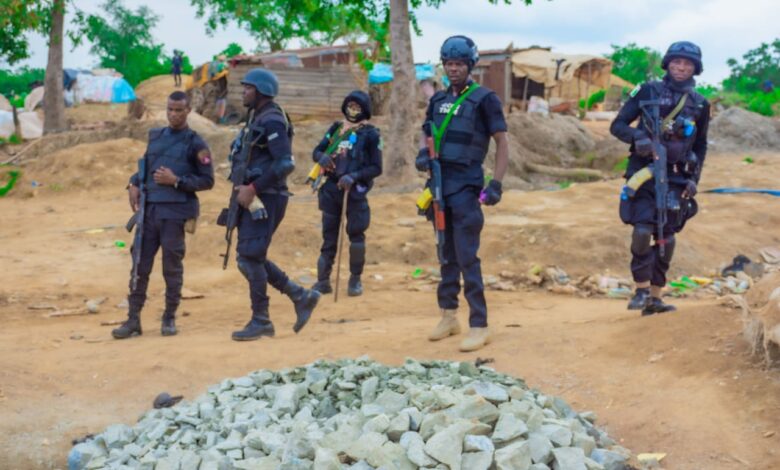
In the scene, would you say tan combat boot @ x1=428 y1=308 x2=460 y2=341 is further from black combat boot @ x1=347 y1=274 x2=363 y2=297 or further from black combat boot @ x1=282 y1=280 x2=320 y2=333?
black combat boot @ x1=347 y1=274 x2=363 y2=297

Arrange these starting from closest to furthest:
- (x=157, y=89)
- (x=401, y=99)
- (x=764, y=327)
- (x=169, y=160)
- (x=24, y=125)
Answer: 1. (x=764, y=327)
2. (x=169, y=160)
3. (x=401, y=99)
4. (x=24, y=125)
5. (x=157, y=89)

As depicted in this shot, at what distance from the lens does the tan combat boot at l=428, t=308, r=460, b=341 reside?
610cm

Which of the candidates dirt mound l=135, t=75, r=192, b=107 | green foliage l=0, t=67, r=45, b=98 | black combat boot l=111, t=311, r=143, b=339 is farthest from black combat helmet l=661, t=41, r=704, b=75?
green foliage l=0, t=67, r=45, b=98

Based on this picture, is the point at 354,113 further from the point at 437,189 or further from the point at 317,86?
the point at 317,86

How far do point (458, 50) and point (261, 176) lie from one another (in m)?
1.64

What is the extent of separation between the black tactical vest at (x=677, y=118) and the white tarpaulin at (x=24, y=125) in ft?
65.2

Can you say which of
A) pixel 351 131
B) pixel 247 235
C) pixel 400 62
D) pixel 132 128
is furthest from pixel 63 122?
pixel 247 235

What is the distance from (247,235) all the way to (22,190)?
33.9 feet

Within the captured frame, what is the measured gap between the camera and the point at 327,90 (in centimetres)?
2147

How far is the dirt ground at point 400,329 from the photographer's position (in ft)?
15.0

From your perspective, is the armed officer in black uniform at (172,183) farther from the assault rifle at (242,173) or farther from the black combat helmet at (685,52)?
the black combat helmet at (685,52)

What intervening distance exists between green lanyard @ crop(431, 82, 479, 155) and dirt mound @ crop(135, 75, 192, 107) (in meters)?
28.5

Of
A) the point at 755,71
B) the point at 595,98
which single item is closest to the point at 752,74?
the point at 755,71

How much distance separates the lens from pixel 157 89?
3594cm
